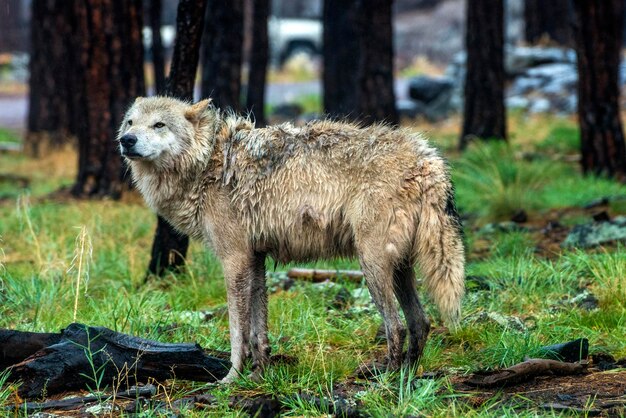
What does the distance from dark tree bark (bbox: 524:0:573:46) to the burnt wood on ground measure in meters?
20.3

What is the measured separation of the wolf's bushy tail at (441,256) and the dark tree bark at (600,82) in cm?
710

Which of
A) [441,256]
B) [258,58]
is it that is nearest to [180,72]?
[441,256]

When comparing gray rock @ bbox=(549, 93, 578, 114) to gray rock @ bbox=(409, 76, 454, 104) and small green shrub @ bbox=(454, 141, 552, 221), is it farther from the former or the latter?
small green shrub @ bbox=(454, 141, 552, 221)

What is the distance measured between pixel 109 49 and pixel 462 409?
8211 millimetres

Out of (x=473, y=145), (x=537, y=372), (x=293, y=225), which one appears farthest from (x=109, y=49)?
(x=537, y=372)

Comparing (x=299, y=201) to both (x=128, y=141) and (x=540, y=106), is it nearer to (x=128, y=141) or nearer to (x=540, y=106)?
(x=128, y=141)

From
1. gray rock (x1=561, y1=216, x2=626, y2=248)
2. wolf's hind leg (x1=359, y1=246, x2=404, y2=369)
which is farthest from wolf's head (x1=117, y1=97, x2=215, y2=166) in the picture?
gray rock (x1=561, y1=216, x2=626, y2=248)

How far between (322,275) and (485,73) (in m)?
8.50

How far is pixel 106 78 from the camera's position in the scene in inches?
462

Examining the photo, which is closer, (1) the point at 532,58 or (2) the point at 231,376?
(2) the point at 231,376

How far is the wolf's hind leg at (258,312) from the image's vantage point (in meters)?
5.97

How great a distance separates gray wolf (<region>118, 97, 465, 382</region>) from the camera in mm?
5516

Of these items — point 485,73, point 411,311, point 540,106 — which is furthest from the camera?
point 540,106

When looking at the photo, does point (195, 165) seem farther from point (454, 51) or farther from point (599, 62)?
point (454, 51)
